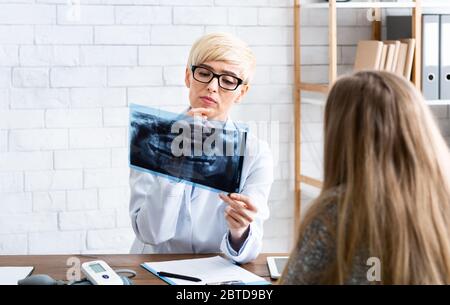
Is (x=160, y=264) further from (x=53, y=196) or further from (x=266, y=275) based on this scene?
(x=53, y=196)

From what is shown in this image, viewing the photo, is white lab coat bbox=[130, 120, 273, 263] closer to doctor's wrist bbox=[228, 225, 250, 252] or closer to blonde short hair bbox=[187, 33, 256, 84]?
doctor's wrist bbox=[228, 225, 250, 252]

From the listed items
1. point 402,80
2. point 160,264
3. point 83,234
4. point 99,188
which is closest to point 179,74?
point 99,188

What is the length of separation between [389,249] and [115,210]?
2.14m

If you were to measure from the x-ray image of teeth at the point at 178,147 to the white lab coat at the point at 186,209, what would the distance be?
0.41 feet

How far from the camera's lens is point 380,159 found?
1167 mm

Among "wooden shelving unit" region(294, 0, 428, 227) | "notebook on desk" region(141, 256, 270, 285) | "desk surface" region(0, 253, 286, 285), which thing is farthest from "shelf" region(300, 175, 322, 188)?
"notebook on desk" region(141, 256, 270, 285)

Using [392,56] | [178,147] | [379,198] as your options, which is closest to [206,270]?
[178,147]

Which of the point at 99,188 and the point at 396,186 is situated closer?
the point at 396,186

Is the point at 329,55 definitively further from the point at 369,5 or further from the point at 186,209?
the point at 186,209

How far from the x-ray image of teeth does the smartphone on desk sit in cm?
25

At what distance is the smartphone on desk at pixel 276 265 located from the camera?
185 centimetres

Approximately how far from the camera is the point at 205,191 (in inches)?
85.9

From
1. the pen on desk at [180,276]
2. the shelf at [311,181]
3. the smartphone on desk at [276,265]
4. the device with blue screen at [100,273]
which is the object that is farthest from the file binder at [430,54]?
the device with blue screen at [100,273]

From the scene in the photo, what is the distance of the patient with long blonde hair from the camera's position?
1146 mm
